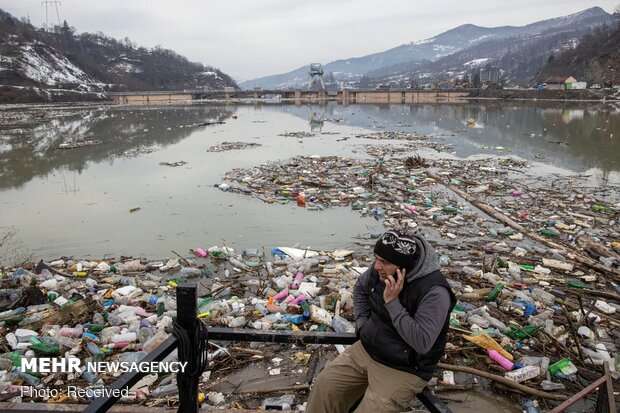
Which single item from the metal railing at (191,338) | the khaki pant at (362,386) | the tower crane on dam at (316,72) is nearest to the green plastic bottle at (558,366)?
the khaki pant at (362,386)

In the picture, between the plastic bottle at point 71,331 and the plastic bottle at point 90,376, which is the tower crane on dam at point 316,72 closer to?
the plastic bottle at point 71,331

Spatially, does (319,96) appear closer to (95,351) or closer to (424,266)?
(95,351)

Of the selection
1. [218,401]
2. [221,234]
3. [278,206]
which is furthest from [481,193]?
[218,401]

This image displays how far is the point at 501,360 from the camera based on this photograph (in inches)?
162

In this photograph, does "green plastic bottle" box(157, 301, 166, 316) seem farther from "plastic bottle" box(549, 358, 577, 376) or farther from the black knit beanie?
"plastic bottle" box(549, 358, 577, 376)

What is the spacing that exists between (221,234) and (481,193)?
7201mm

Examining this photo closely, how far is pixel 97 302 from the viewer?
5.29 meters

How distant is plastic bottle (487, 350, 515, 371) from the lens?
405cm

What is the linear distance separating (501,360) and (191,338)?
3.36 m

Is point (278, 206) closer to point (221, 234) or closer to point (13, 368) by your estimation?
point (221, 234)

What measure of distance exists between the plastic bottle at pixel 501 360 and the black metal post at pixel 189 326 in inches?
125

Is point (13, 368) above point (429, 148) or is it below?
below

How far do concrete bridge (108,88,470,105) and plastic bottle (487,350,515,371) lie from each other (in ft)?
298

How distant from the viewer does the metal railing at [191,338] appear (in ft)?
5.75
